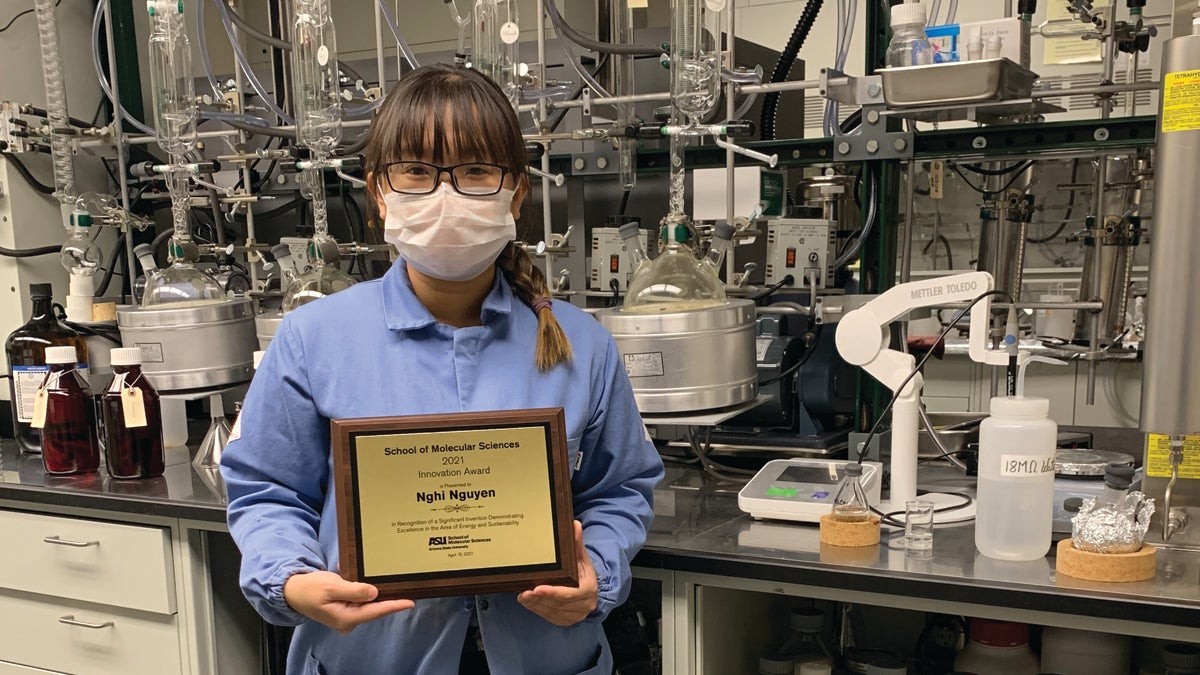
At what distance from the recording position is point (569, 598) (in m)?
1.07

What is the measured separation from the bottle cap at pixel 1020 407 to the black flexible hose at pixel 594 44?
0.95 m

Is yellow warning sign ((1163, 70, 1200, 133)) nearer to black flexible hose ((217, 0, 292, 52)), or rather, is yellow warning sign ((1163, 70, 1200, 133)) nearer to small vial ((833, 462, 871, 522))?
small vial ((833, 462, 871, 522))

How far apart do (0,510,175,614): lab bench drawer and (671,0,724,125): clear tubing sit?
1306 mm

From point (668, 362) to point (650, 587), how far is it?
2.02 ft

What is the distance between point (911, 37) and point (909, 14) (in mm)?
39

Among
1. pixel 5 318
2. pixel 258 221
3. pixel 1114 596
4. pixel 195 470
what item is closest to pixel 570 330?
pixel 1114 596

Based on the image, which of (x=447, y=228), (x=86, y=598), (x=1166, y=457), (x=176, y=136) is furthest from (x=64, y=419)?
(x=1166, y=457)

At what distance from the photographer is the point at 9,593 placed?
77.9 inches

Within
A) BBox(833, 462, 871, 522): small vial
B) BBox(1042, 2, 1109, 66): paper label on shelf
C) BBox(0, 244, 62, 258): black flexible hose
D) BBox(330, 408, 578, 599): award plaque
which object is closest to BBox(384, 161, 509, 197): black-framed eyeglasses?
BBox(330, 408, 578, 599): award plaque

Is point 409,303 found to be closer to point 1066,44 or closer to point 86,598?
point 86,598

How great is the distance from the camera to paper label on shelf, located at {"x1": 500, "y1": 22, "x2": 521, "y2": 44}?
182 cm

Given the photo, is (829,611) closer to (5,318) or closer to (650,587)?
(650,587)

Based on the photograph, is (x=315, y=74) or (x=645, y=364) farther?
(x=315, y=74)

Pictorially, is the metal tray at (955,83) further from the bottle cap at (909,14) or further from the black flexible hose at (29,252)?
the black flexible hose at (29,252)
